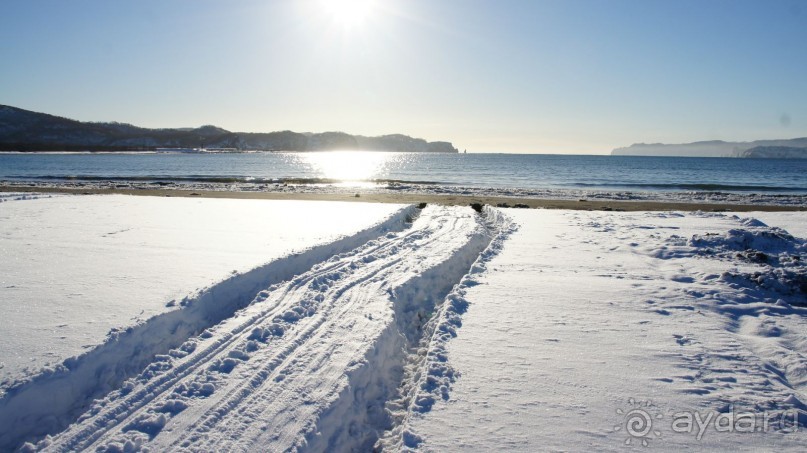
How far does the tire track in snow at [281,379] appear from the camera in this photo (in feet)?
11.4

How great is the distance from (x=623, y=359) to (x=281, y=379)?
12.4 feet

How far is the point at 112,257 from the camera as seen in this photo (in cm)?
811

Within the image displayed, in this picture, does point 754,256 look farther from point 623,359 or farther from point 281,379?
point 281,379

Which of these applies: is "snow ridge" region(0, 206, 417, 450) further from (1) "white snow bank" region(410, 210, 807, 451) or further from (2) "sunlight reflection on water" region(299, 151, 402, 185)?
(2) "sunlight reflection on water" region(299, 151, 402, 185)

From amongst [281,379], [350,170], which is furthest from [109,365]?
[350,170]

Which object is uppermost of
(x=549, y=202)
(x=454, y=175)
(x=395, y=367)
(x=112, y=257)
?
(x=454, y=175)

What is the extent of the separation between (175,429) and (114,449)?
1.36 feet

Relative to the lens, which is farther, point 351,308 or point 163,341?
point 351,308

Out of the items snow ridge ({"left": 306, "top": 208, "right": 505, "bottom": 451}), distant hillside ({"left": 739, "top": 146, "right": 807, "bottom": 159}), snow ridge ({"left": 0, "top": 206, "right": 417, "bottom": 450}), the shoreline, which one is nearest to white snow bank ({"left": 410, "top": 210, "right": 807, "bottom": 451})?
snow ridge ({"left": 306, "top": 208, "right": 505, "bottom": 451})

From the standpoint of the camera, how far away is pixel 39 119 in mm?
170375

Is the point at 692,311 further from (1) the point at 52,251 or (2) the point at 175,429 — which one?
(1) the point at 52,251

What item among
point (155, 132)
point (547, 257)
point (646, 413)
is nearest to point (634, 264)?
point (547, 257)

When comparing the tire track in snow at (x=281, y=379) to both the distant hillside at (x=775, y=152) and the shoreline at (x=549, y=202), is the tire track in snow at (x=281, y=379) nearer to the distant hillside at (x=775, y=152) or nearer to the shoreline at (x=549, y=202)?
the shoreline at (x=549, y=202)

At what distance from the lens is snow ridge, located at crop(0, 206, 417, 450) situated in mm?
3635
